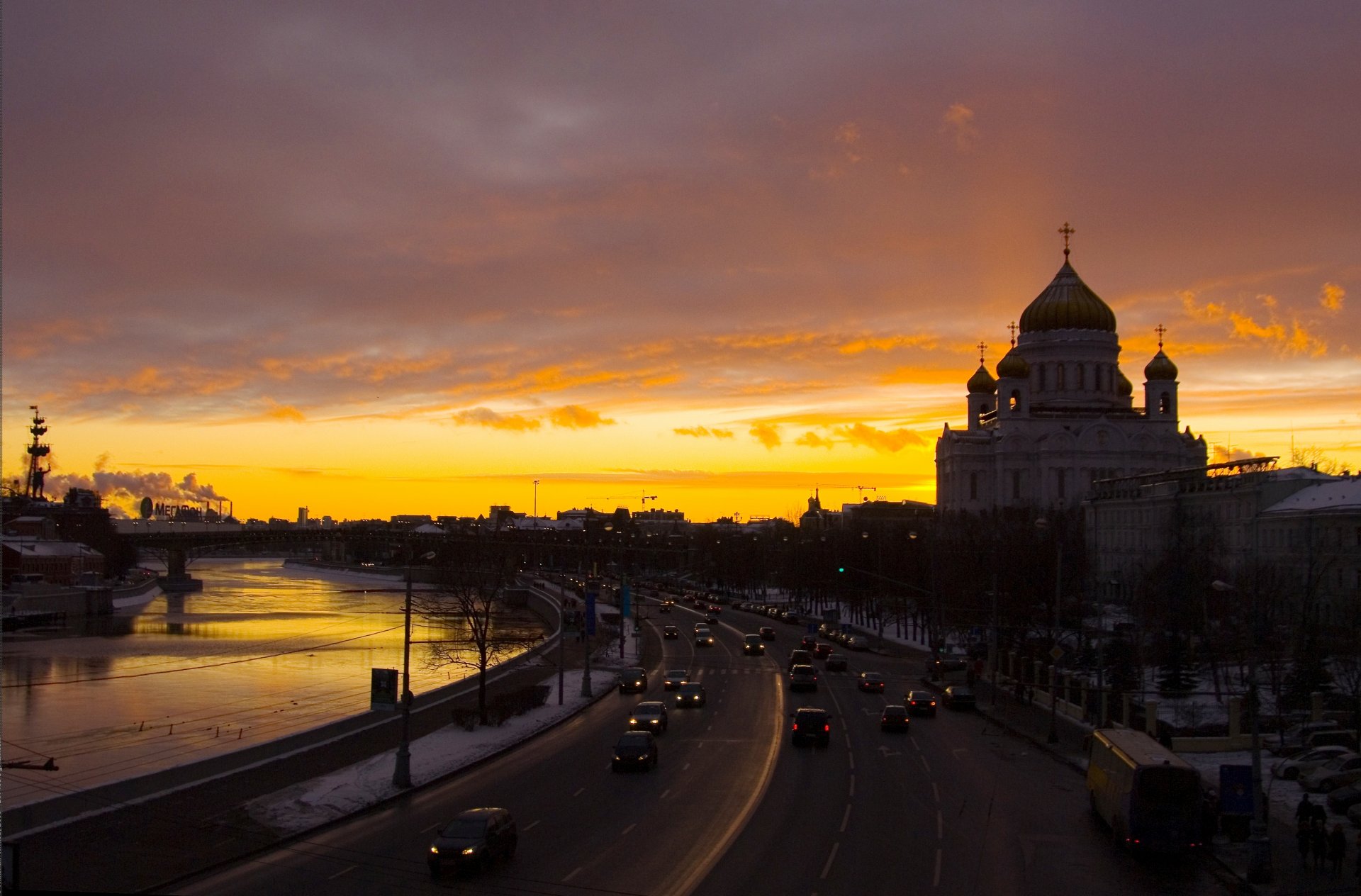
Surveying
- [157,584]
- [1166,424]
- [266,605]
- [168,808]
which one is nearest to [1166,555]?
[168,808]

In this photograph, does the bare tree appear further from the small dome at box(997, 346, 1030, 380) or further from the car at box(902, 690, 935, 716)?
the small dome at box(997, 346, 1030, 380)

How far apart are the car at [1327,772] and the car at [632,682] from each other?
2681 cm

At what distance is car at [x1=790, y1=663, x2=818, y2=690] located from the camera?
→ 47938 millimetres

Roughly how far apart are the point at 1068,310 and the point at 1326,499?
215 feet

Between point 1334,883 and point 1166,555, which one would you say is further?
point 1166,555

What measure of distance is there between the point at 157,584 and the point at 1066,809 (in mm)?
149370

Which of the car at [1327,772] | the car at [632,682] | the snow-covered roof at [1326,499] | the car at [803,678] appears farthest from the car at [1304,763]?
the snow-covered roof at [1326,499]

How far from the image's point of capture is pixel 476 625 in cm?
4803

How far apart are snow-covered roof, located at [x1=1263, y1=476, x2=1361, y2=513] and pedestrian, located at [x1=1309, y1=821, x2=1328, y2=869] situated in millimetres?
40687

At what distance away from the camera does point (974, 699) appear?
146 ft

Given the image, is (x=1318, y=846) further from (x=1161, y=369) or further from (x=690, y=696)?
(x=1161, y=369)

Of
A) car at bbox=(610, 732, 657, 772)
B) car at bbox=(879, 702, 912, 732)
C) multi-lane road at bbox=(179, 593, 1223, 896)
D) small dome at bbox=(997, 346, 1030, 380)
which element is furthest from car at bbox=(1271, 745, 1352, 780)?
small dome at bbox=(997, 346, 1030, 380)

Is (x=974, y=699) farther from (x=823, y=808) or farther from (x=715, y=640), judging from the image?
(x=715, y=640)

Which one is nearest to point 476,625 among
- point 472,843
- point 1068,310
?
point 472,843
